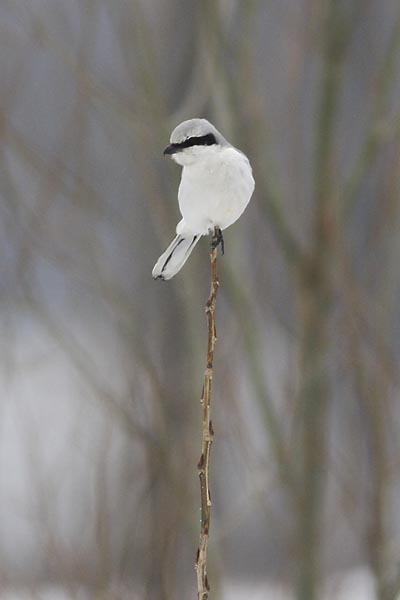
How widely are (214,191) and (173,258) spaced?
8cm

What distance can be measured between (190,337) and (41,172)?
0.45m

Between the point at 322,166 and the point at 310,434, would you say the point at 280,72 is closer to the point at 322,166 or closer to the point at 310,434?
the point at 322,166

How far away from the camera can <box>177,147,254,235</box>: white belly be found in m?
0.83

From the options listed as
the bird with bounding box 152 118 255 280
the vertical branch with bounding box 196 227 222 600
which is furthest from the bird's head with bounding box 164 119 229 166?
the vertical branch with bounding box 196 227 222 600

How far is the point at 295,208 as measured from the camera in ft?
6.91

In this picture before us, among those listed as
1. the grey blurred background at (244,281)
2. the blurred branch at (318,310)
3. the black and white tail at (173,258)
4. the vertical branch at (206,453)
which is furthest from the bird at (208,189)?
the blurred branch at (318,310)

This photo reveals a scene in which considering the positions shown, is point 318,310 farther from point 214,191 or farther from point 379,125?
point 214,191

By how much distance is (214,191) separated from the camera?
0.84m

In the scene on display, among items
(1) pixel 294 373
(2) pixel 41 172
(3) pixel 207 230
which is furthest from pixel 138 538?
(3) pixel 207 230

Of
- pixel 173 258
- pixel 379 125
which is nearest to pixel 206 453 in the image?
pixel 173 258

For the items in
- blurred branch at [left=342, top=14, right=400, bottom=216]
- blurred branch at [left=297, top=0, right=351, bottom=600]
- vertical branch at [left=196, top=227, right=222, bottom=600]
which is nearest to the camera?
vertical branch at [left=196, top=227, right=222, bottom=600]

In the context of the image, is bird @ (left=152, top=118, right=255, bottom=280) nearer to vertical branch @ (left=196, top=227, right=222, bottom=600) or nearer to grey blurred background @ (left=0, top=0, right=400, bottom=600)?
vertical branch @ (left=196, top=227, right=222, bottom=600)

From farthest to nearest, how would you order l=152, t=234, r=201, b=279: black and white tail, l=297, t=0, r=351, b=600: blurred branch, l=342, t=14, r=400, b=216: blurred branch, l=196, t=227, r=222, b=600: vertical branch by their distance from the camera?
1. l=297, t=0, r=351, b=600: blurred branch
2. l=342, t=14, r=400, b=216: blurred branch
3. l=152, t=234, r=201, b=279: black and white tail
4. l=196, t=227, r=222, b=600: vertical branch

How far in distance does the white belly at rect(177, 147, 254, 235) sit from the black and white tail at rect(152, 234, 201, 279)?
0.03 meters
